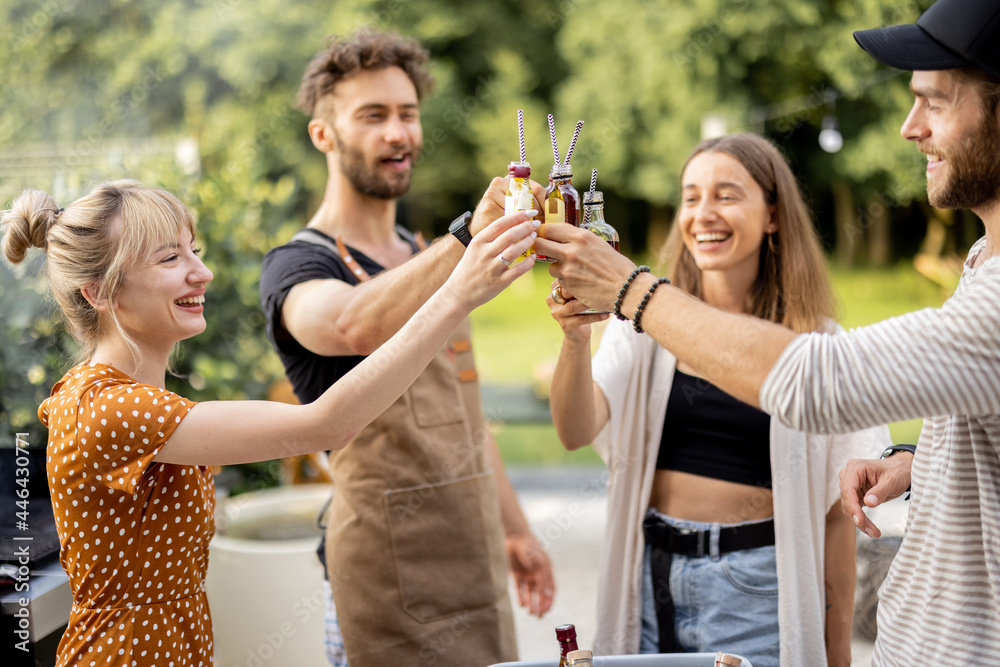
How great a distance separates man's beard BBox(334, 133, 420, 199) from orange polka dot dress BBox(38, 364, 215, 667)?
0.98 metres

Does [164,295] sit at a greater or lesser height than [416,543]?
greater

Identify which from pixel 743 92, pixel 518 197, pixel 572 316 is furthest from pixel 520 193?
pixel 743 92

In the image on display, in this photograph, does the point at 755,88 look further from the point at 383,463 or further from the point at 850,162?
the point at 383,463

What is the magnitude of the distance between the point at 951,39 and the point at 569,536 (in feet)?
14.9

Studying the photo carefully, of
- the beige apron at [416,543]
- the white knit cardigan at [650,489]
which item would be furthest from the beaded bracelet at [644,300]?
the beige apron at [416,543]

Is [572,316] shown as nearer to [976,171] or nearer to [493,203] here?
[493,203]

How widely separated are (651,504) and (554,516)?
12.3 ft

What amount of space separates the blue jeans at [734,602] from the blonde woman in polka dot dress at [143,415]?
3.13 feet

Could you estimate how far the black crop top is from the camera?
214cm

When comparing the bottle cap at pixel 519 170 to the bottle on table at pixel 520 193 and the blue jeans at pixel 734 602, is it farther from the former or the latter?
the blue jeans at pixel 734 602

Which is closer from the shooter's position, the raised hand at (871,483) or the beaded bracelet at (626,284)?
the beaded bracelet at (626,284)

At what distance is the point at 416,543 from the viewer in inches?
87.0

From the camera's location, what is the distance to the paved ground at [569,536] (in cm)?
426

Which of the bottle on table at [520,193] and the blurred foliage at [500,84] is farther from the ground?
the blurred foliage at [500,84]
